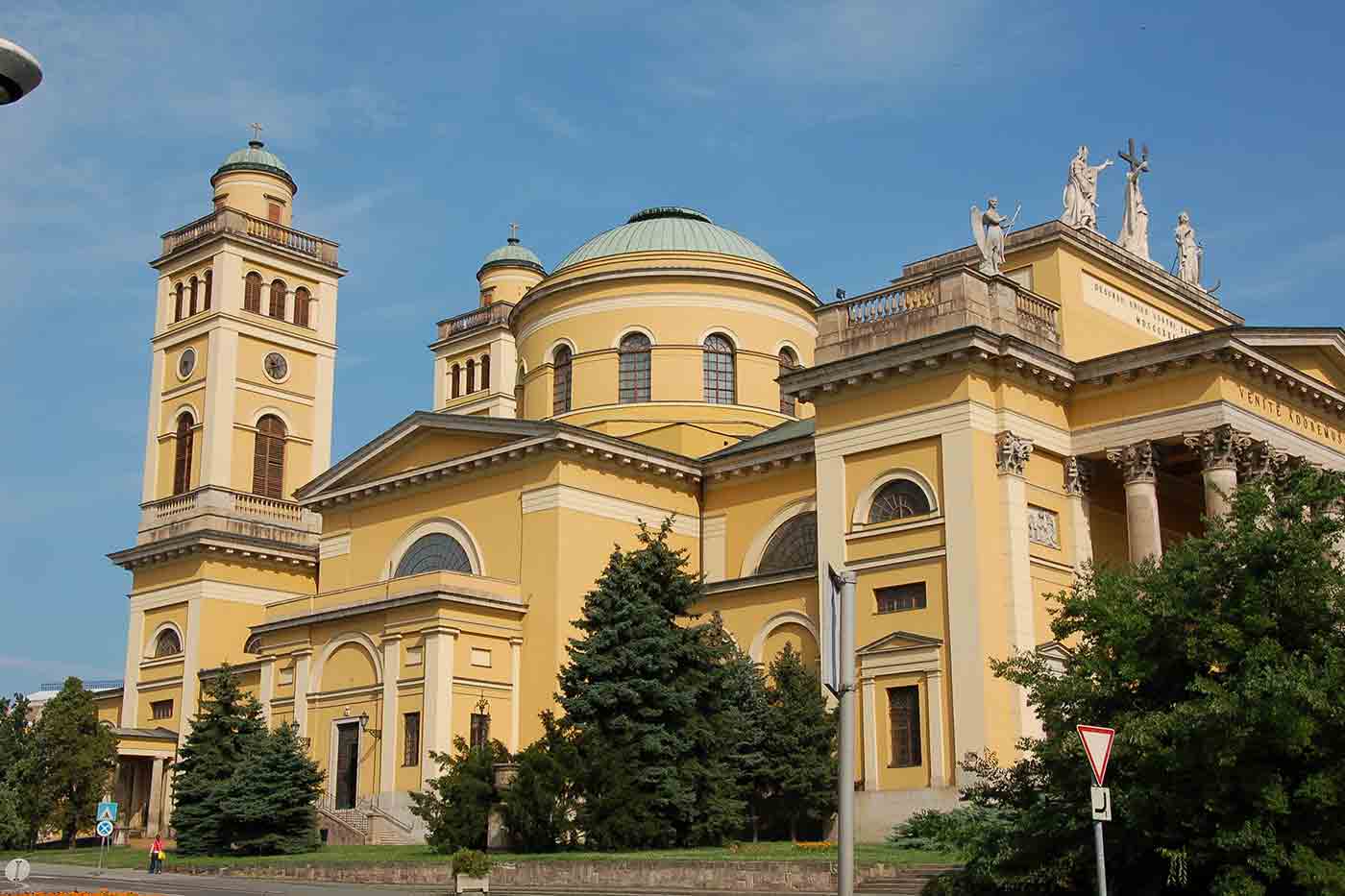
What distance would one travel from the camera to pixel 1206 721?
15.6m

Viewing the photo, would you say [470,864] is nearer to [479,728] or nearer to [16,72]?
[479,728]

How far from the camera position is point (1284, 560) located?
16656 millimetres

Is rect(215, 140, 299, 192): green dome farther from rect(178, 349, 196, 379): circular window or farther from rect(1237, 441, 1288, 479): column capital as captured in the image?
rect(1237, 441, 1288, 479): column capital

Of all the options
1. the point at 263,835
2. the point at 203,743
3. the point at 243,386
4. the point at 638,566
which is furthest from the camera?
the point at 243,386

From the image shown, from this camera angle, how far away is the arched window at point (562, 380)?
45.8 meters

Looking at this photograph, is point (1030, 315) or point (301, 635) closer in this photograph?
point (1030, 315)

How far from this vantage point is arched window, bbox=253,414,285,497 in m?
52.8

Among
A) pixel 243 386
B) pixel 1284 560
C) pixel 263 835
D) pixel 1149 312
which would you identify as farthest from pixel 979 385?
pixel 243 386

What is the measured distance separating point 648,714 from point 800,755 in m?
3.56

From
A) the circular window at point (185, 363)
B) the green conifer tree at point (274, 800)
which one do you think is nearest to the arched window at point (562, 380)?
the green conifer tree at point (274, 800)

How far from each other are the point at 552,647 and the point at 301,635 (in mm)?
7548

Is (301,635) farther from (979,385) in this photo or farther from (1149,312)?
(1149,312)

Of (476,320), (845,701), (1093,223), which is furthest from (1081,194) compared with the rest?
(476,320)

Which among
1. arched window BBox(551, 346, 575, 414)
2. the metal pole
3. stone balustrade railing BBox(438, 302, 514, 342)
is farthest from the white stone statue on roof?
stone balustrade railing BBox(438, 302, 514, 342)
